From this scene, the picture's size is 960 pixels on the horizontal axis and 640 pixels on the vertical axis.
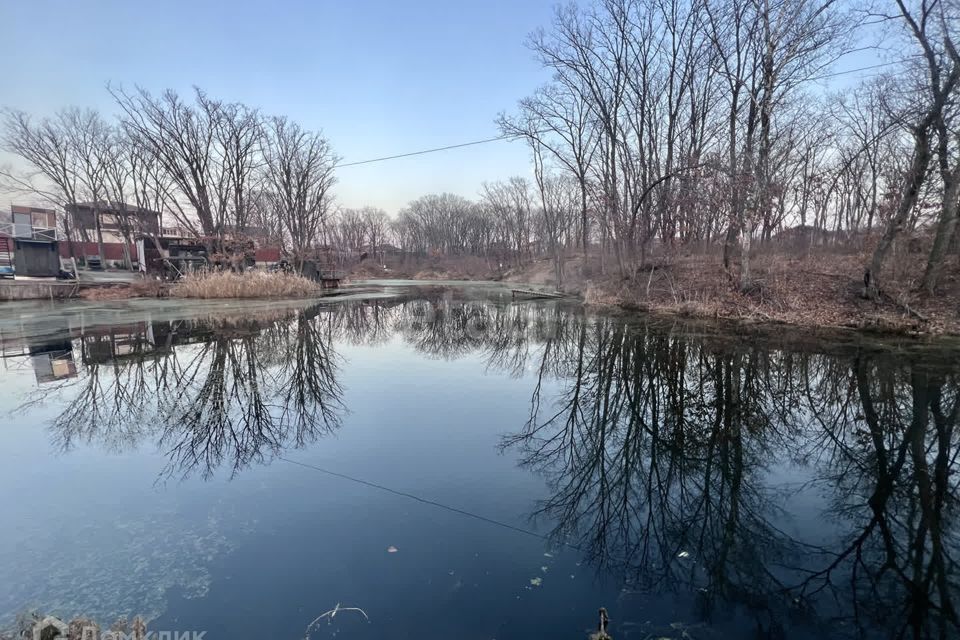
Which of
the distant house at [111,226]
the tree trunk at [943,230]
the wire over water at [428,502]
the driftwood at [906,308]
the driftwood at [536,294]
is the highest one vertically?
the distant house at [111,226]

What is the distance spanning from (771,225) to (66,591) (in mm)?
26804

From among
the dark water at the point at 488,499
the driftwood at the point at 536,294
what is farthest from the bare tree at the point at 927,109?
the driftwood at the point at 536,294

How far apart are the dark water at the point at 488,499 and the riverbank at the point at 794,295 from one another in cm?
611

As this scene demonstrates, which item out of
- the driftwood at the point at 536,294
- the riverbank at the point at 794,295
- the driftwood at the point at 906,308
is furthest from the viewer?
the driftwood at the point at 536,294

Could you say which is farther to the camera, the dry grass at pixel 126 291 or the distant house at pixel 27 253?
the distant house at pixel 27 253

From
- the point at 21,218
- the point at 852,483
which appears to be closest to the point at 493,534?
the point at 852,483

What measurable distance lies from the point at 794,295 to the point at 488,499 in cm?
1746

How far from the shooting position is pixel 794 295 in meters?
16.4

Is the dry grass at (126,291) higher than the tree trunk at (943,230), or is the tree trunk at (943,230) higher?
the tree trunk at (943,230)

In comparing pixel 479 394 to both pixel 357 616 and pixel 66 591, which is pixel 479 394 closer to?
pixel 357 616

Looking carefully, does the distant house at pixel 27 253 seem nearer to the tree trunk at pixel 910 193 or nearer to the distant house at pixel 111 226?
the distant house at pixel 111 226

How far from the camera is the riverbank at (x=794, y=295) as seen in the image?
1340 centimetres

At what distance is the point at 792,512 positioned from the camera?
398 cm

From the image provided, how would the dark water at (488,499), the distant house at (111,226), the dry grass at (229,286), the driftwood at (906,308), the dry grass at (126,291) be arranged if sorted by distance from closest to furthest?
1. the dark water at (488,499)
2. the driftwood at (906,308)
3. the dry grass at (126,291)
4. the dry grass at (229,286)
5. the distant house at (111,226)
